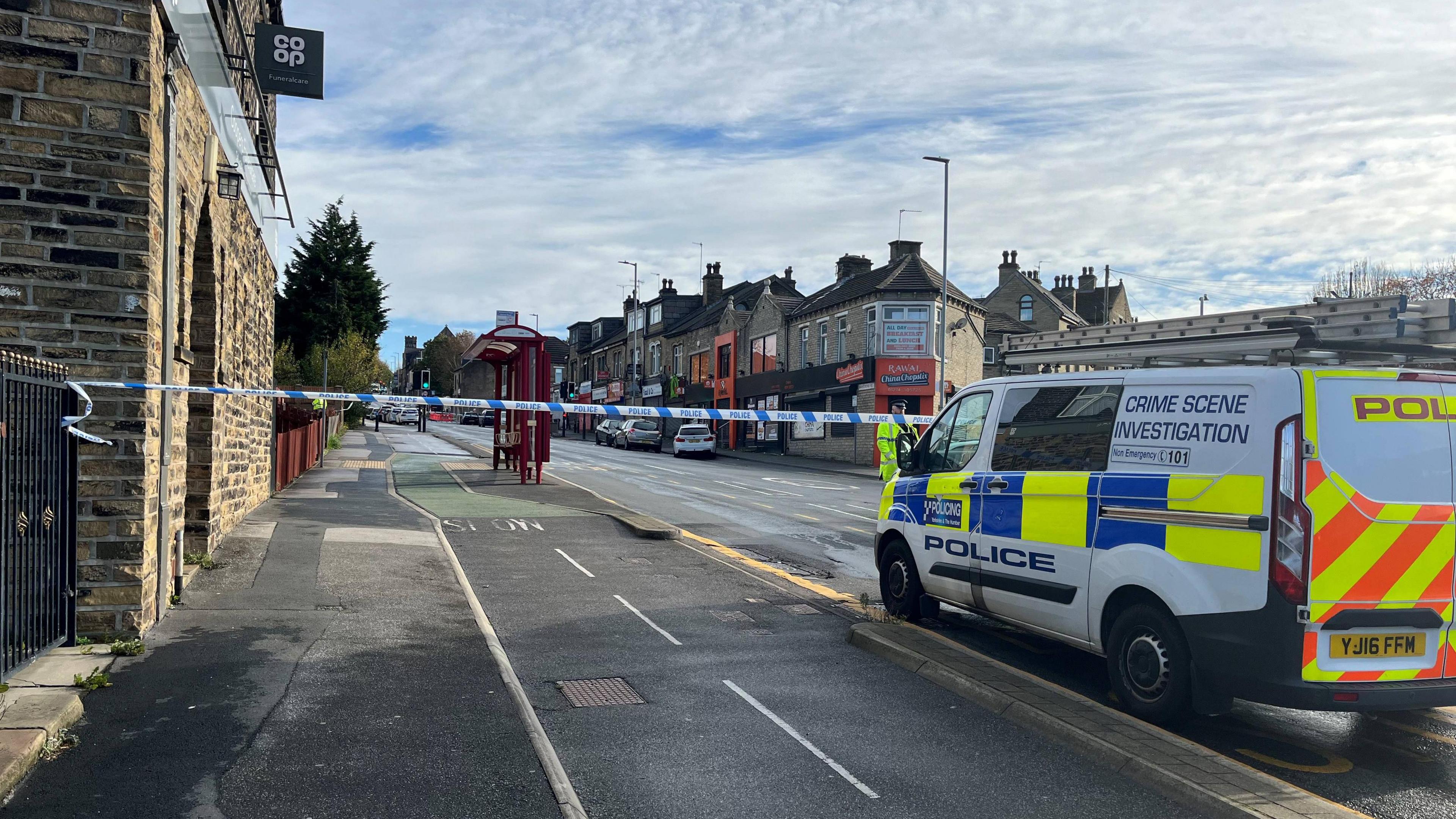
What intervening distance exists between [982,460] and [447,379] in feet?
392

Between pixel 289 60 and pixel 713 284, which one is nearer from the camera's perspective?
pixel 289 60

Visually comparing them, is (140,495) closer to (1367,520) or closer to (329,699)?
(329,699)

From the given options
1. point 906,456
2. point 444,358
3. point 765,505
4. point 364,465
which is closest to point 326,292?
point 364,465

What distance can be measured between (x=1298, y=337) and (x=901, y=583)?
3.92 meters

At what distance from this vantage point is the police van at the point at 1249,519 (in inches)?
209

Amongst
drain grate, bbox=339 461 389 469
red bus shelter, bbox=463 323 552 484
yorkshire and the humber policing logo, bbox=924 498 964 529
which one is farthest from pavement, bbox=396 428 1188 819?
drain grate, bbox=339 461 389 469

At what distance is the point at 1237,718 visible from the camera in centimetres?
640

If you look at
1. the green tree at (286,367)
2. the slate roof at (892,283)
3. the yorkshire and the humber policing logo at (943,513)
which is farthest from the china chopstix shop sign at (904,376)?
the yorkshire and the humber policing logo at (943,513)

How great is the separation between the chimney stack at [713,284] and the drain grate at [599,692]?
61063mm

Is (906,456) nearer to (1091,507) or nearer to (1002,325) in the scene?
(1091,507)

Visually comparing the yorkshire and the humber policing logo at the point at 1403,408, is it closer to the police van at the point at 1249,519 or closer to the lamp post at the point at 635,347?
the police van at the point at 1249,519

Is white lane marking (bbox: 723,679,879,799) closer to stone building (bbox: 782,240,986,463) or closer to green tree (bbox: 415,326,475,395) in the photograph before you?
stone building (bbox: 782,240,986,463)

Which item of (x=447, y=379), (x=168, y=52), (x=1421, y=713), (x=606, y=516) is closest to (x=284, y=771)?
(x=168, y=52)

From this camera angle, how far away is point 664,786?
517 centimetres
